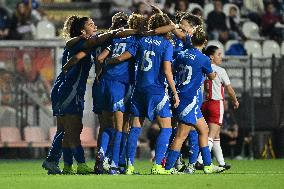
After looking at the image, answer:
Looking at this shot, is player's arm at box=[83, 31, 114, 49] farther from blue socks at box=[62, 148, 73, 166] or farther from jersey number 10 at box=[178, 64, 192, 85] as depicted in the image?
blue socks at box=[62, 148, 73, 166]

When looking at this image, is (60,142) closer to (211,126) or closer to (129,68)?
(129,68)

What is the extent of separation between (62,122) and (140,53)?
1519 millimetres

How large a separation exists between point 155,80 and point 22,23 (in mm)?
13784

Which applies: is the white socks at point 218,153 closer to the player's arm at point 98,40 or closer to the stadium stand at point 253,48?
the player's arm at point 98,40

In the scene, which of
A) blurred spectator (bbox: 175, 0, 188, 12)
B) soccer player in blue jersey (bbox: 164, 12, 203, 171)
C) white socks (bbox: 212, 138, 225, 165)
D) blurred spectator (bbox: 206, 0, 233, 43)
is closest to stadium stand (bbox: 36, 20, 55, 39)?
blurred spectator (bbox: 175, 0, 188, 12)

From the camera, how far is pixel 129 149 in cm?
1656

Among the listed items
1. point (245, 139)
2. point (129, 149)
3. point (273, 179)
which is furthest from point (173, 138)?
point (245, 139)

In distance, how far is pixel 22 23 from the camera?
29.8 m

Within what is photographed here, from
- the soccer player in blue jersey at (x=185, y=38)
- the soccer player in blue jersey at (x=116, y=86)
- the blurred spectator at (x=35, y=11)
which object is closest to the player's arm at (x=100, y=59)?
the soccer player in blue jersey at (x=116, y=86)

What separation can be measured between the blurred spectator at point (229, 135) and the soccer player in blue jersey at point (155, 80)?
9.05 metres

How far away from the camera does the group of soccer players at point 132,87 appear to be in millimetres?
16359

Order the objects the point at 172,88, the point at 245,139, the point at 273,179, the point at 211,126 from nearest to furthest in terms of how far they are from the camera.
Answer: the point at 273,179, the point at 172,88, the point at 211,126, the point at 245,139

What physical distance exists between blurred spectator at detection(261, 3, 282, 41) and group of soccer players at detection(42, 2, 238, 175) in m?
14.7

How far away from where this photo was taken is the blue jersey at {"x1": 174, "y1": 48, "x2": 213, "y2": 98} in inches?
653
